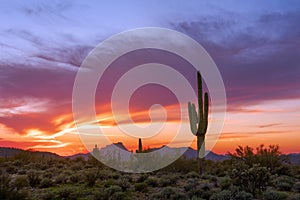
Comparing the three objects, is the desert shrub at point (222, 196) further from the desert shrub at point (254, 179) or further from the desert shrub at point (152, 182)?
the desert shrub at point (152, 182)

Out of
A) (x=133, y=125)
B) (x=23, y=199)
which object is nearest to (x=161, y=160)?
(x=133, y=125)

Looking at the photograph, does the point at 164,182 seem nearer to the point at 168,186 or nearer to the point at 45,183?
the point at 168,186

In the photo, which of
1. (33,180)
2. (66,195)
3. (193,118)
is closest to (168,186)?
(66,195)

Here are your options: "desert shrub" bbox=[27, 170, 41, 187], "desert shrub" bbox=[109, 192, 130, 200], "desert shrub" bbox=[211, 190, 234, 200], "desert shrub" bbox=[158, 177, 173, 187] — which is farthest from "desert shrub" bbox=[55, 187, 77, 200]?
"desert shrub" bbox=[211, 190, 234, 200]

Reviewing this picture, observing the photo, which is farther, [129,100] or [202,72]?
[129,100]

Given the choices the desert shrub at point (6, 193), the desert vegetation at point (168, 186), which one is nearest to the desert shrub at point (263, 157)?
the desert vegetation at point (168, 186)

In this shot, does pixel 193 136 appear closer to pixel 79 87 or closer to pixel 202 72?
pixel 202 72

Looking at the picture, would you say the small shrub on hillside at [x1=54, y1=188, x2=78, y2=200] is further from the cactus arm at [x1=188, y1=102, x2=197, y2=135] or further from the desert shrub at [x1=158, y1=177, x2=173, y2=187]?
the cactus arm at [x1=188, y1=102, x2=197, y2=135]

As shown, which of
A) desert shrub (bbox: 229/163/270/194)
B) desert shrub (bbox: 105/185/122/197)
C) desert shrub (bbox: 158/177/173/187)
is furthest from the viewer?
desert shrub (bbox: 158/177/173/187)

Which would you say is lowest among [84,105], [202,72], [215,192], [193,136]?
[215,192]

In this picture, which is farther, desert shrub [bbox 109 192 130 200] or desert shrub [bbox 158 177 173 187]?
desert shrub [bbox 158 177 173 187]

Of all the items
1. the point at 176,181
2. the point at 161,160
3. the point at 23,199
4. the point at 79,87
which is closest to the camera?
the point at 23,199

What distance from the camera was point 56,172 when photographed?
76.0 feet

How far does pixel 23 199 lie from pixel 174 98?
71.1 feet
